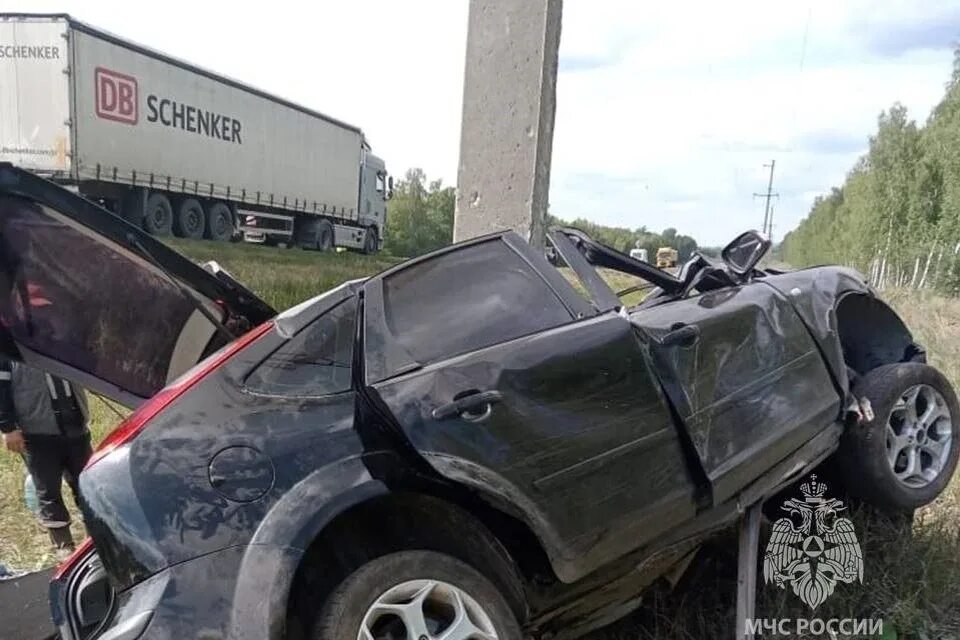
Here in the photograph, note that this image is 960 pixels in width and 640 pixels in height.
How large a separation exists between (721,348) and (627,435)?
2.03ft

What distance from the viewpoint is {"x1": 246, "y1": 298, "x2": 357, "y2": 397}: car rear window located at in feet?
7.77

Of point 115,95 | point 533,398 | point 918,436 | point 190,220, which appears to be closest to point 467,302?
point 533,398

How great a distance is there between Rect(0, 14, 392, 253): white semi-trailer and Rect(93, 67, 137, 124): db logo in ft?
0.08

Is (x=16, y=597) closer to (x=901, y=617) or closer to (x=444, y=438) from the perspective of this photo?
(x=444, y=438)

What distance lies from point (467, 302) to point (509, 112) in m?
2.68

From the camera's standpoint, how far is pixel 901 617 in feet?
10.5

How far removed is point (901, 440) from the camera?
136 inches

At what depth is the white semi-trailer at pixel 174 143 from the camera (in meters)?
13.8

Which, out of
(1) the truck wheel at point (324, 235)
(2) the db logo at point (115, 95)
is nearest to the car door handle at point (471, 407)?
(2) the db logo at point (115, 95)

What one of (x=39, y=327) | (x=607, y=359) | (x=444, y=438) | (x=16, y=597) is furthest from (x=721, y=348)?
(x=16, y=597)

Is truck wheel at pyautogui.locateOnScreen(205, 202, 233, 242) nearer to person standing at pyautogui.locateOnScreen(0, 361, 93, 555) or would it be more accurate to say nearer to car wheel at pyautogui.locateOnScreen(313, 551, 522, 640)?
person standing at pyautogui.locateOnScreen(0, 361, 93, 555)

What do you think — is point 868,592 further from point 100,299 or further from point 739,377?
point 100,299

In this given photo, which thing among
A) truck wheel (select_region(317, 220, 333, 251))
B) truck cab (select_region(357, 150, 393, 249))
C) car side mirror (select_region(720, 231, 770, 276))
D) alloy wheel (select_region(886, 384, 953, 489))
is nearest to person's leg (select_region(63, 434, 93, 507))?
car side mirror (select_region(720, 231, 770, 276))

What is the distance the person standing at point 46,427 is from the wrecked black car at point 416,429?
3.37ft
